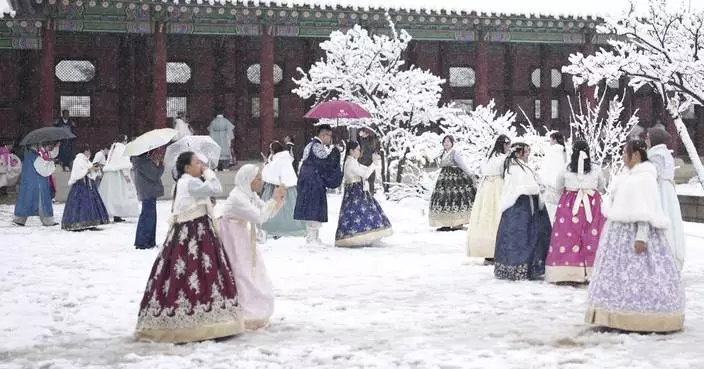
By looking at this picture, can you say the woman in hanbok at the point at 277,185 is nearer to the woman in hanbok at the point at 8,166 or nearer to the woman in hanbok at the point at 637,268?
the woman in hanbok at the point at 637,268

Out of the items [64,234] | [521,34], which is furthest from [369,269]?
[521,34]

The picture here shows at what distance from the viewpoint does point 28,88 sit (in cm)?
2247

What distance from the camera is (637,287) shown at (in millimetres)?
6879

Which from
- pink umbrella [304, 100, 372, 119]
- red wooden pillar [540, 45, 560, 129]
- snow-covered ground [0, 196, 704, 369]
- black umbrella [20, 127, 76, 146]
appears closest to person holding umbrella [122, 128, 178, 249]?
snow-covered ground [0, 196, 704, 369]

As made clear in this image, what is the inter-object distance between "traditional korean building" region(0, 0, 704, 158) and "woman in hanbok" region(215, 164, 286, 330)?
14428 mm

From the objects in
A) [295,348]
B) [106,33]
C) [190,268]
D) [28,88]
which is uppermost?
[106,33]

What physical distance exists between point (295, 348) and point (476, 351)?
4.14ft

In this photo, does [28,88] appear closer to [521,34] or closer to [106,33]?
[106,33]

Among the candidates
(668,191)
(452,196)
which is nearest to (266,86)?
(452,196)

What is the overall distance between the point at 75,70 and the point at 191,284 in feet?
57.2

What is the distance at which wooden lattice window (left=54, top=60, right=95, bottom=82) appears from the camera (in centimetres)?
2258

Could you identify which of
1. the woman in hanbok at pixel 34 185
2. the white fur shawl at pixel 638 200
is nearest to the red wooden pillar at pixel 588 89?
the woman in hanbok at pixel 34 185

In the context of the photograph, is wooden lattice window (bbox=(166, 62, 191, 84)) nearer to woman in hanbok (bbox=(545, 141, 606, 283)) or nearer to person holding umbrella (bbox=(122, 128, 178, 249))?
person holding umbrella (bbox=(122, 128, 178, 249))

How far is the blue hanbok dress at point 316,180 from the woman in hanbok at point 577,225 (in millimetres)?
4178
